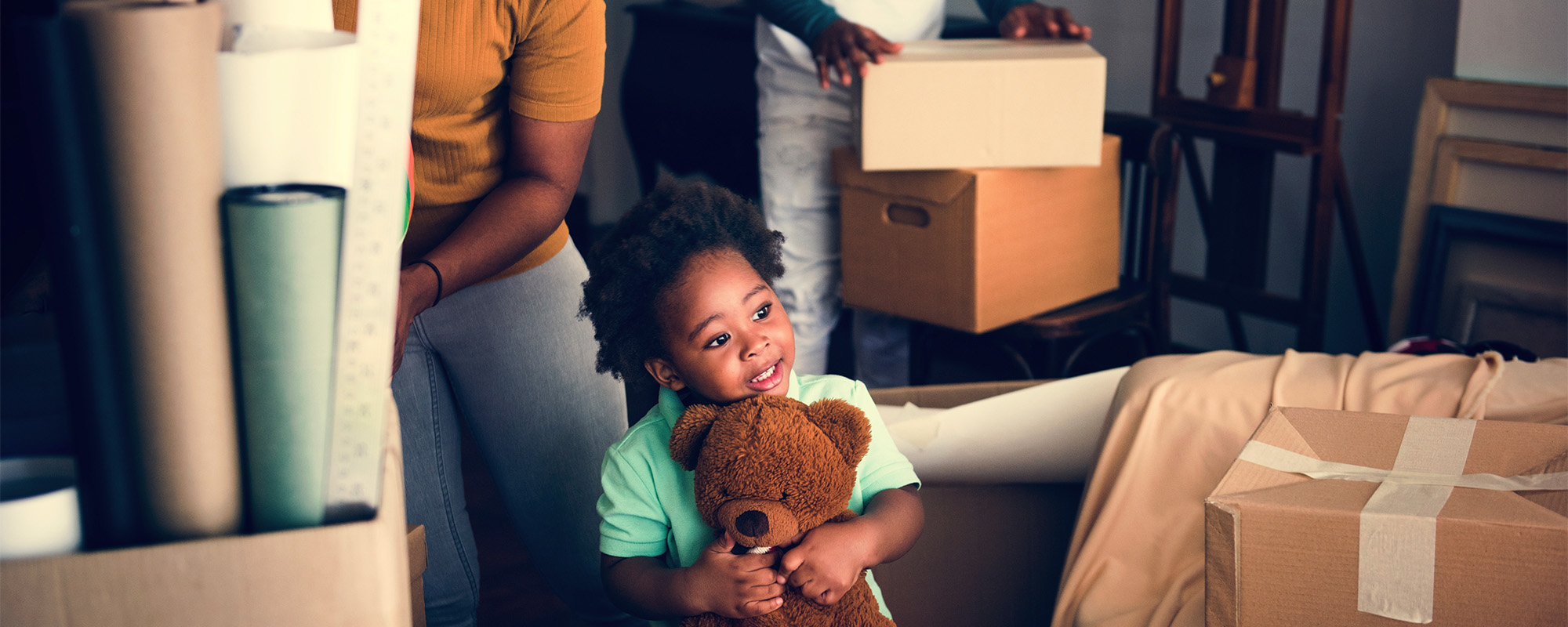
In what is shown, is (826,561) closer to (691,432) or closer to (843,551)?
(843,551)

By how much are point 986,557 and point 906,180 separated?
2.49 ft

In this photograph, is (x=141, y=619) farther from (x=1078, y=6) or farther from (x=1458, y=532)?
(x=1078, y=6)

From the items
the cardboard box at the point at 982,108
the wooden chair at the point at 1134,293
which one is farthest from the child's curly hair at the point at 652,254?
the wooden chair at the point at 1134,293

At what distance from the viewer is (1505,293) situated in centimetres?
211

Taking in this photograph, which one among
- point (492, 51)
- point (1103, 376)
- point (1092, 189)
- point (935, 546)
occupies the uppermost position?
point (492, 51)

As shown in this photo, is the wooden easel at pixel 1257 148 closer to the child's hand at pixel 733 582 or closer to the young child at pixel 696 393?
the young child at pixel 696 393

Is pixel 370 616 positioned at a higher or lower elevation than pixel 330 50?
lower

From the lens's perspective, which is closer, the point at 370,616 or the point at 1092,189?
the point at 370,616

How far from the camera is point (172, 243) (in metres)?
0.42

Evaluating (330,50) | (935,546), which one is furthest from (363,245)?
(935,546)

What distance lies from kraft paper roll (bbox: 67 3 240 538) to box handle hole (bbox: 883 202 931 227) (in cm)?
161

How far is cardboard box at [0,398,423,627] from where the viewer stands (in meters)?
0.42

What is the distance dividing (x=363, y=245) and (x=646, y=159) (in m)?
3.13

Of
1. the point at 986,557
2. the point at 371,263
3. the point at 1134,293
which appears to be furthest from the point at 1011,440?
the point at 371,263
